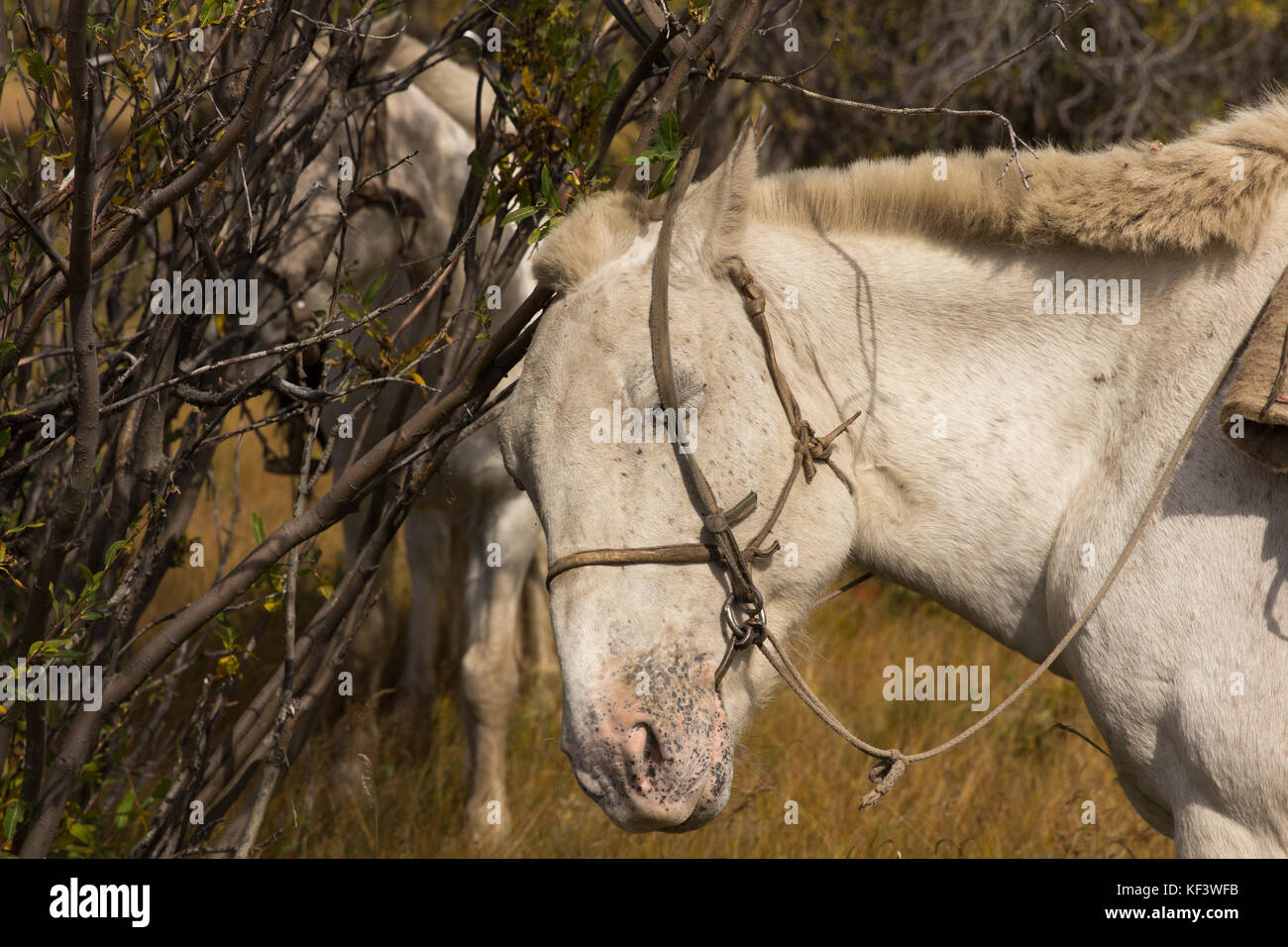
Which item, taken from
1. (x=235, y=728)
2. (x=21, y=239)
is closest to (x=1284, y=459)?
(x=235, y=728)

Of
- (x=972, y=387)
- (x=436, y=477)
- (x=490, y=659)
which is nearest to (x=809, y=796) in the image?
(x=490, y=659)

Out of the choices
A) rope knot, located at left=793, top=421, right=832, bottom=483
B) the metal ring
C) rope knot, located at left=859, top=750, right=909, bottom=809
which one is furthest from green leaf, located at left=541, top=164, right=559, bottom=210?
rope knot, located at left=859, top=750, right=909, bottom=809

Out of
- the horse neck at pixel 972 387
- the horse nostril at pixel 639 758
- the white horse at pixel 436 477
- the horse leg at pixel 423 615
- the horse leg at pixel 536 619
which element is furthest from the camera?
the horse leg at pixel 536 619

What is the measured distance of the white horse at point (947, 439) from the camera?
1.96 metres

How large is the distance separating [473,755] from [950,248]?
119 inches

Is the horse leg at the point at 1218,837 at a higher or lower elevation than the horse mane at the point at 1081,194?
lower

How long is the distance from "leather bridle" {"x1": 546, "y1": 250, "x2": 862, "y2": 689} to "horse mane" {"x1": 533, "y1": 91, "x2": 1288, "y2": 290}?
0.23m

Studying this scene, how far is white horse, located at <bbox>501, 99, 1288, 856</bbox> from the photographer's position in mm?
1962

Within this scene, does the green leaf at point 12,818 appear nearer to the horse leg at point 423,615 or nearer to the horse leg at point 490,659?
the horse leg at point 490,659

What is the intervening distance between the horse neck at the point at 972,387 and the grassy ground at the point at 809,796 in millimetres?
1204

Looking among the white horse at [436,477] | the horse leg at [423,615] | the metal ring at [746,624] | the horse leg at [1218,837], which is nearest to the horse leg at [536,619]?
the white horse at [436,477]

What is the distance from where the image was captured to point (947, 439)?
218 centimetres
